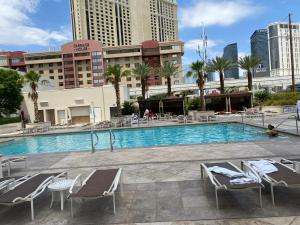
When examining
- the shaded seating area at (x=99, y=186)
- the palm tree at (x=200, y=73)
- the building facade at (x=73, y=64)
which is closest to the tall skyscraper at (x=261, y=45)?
the palm tree at (x=200, y=73)

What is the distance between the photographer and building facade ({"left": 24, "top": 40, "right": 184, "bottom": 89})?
85.9 meters

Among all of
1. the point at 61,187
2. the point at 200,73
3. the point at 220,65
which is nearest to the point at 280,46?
the point at 220,65

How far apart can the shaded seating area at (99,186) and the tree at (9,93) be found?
2937cm

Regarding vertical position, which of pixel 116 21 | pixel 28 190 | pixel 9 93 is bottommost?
pixel 28 190

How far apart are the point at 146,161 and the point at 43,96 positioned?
2751 cm

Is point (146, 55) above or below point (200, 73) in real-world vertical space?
above

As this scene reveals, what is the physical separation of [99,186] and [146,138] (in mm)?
12822

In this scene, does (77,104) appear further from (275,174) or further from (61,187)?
(275,174)

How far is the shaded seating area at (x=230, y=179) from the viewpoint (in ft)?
13.6

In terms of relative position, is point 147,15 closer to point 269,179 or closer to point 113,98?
point 113,98

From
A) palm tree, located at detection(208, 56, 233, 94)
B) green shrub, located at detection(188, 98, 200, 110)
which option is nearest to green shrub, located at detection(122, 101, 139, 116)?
green shrub, located at detection(188, 98, 200, 110)

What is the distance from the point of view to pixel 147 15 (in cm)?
12656

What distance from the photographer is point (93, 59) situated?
86.2m

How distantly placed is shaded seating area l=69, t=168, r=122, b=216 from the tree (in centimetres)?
2937
